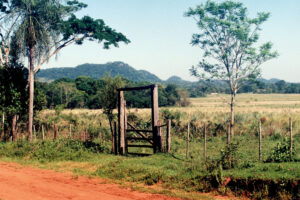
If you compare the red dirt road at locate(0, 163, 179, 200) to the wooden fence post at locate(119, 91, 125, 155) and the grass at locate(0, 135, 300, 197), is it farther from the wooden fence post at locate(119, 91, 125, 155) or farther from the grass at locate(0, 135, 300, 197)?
the wooden fence post at locate(119, 91, 125, 155)

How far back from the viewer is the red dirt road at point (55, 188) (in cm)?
915

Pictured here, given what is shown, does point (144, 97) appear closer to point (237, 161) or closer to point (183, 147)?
point (183, 147)

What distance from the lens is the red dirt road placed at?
9.15m

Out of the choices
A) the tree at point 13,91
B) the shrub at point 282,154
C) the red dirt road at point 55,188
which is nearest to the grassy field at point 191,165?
the shrub at point 282,154

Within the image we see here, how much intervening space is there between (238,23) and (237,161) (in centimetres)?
1899

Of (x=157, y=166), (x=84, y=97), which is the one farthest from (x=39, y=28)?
(x=84, y=97)

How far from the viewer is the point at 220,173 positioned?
32.9 ft

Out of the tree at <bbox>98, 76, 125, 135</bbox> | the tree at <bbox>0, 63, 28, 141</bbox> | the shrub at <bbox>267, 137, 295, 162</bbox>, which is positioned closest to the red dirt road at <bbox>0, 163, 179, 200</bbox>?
the shrub at <bbox>267, 137, 295, 162</bbox>

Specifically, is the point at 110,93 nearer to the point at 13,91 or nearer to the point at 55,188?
the point at 13,91

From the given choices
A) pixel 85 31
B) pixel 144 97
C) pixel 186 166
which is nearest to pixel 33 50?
pixel 85 31

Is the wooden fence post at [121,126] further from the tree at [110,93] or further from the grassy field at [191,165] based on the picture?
the tree at [110,93]

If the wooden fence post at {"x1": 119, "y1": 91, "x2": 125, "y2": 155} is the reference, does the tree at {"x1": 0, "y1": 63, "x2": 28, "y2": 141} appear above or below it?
above

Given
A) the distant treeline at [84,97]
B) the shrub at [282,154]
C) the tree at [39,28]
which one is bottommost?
the shrub at [282,154]

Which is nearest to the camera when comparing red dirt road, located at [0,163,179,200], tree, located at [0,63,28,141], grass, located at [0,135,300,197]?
red dirt road, located at [0,163,179,200]
